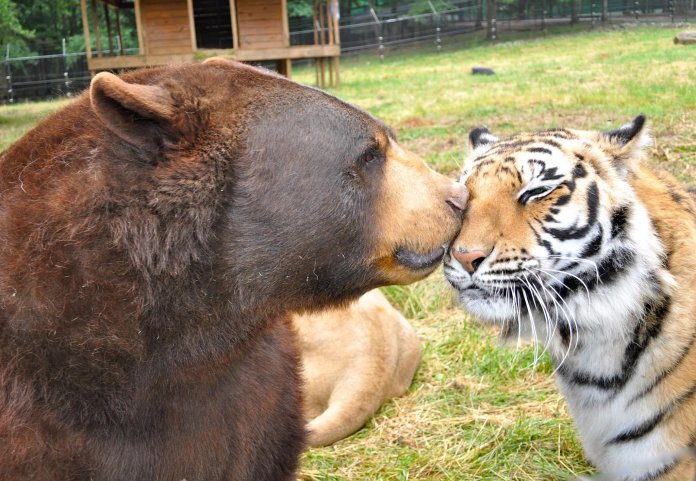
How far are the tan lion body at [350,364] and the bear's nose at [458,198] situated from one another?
173cm

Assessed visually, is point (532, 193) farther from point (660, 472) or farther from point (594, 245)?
point (660, 472)

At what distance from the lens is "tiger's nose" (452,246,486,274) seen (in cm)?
331

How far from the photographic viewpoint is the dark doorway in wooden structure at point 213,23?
1070 inches

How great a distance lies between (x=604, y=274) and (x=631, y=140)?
63cm

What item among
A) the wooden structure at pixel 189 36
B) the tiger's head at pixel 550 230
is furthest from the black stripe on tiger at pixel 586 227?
the wooden structure at pixel 189 36

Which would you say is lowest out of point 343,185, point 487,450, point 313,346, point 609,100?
point 487,450

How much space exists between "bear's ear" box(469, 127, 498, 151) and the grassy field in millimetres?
818

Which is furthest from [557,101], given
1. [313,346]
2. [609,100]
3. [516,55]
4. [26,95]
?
[26,95]

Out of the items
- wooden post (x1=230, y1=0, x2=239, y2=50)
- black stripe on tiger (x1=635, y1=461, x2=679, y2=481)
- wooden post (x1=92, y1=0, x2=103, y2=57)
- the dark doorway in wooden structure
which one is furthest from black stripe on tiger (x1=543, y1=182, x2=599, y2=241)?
the dark doorway in wooden structure

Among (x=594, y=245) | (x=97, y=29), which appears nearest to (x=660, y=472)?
(x=594, y=245)

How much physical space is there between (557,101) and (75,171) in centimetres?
1080

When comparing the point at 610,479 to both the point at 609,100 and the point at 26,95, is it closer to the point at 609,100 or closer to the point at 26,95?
the point at 609,100

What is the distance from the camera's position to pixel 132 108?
2465mm

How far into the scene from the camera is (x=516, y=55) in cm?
3008
